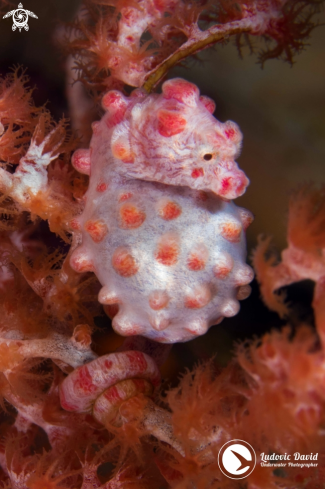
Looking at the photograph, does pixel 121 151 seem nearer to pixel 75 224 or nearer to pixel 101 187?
pixel 101 187

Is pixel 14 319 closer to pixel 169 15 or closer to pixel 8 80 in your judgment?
pixel 8 80

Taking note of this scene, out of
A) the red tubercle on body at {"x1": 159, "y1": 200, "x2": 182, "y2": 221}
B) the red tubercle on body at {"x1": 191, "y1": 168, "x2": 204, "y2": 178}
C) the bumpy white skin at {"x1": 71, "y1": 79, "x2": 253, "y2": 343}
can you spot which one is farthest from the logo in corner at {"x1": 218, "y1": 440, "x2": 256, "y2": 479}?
the red tubercle on body at {"x1": 191, "y1": 168, "x2": 204, "y2": 178}

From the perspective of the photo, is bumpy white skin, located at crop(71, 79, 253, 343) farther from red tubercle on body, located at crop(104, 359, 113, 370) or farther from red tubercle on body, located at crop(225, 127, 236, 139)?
red tubercle on body, located at crop(104, 359, 113, 370)

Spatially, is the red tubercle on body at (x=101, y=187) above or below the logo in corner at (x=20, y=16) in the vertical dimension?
below

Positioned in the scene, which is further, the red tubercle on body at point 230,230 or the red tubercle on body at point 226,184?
the red tubercle on body at point 230,230

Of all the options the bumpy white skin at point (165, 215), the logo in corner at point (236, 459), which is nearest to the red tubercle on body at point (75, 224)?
the bumpy white skin at point (165, 215)

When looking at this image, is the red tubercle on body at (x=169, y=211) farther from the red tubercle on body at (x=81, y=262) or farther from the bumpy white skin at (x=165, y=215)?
the red tubercle on body at (x=81, y=262)
